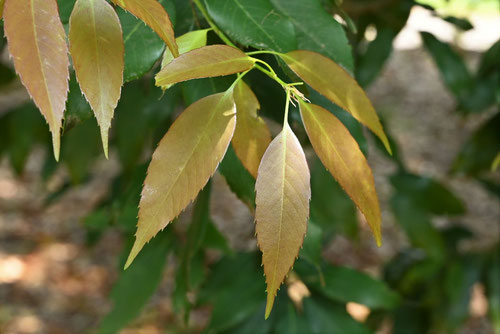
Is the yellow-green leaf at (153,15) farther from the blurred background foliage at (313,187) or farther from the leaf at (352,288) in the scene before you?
the leaf at (352,288)

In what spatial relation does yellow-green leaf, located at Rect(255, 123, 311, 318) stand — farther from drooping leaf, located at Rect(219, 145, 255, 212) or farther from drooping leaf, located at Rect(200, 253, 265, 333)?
drooping leaf, located at Rect(200, 253, 265, 333)

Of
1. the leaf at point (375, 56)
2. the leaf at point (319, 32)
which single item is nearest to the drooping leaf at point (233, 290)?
the leaf at point (375, 56)

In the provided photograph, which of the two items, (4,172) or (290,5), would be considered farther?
(4,172)

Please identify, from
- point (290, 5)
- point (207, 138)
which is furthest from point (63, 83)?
point (290, 5)

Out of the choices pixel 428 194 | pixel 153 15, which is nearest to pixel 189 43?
pixel 153 15

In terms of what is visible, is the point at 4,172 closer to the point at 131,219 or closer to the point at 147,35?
the point at 131,219

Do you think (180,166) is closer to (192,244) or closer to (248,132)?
(248,132)
